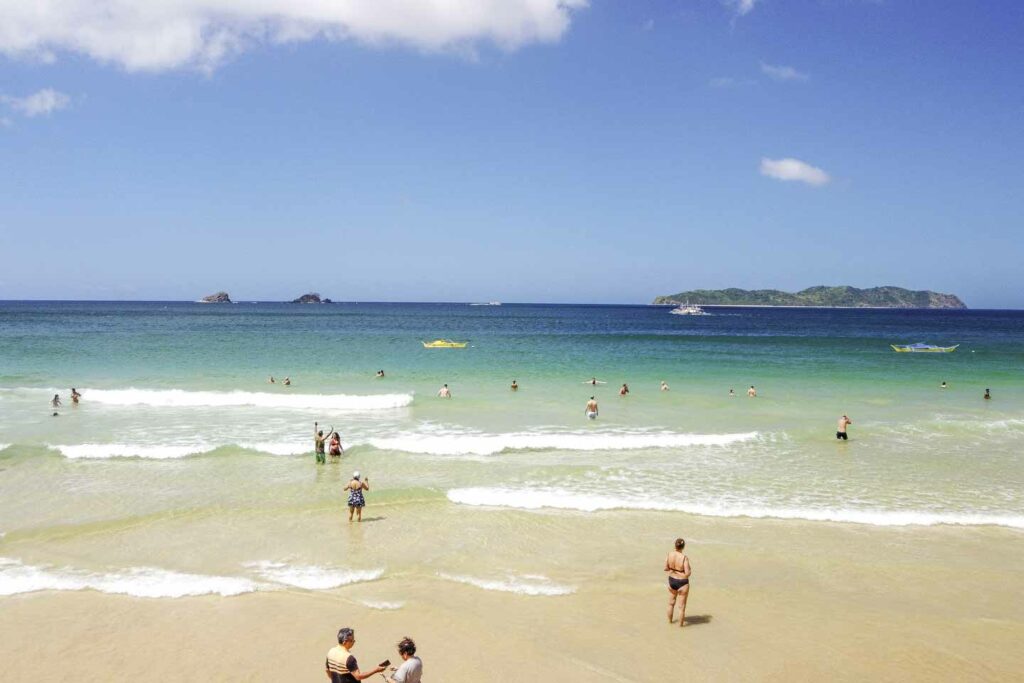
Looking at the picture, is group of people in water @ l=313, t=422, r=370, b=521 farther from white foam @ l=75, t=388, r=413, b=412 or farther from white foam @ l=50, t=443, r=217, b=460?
white foam @ l=75, t=388, r=413, b=412

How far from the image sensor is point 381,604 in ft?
35.6

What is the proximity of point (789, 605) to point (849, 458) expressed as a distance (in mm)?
11773

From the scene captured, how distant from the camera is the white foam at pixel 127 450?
20188 mm

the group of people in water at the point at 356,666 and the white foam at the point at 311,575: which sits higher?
the group of people in water at the point at 356,666

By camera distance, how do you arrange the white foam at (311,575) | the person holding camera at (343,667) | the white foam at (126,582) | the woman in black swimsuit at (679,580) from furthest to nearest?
the white foam at (311,575), the white foam at (126,582), the woman in black swimsuit at (679,580), the person holding camera at (343,667)

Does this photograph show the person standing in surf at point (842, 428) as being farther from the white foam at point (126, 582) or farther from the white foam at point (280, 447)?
the white foam at point (126, 582)

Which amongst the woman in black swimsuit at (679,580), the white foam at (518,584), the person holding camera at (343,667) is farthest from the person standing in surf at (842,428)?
the person holding camera at (343,667)

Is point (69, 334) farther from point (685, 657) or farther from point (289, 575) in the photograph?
point (685, 657)

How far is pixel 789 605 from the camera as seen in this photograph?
10953mm

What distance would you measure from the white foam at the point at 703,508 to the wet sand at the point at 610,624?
1.61 m

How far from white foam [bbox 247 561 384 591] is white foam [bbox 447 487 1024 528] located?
434 cm

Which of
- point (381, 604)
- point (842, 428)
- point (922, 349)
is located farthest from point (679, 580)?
point (922, 349)

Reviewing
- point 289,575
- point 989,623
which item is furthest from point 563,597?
point 989,623

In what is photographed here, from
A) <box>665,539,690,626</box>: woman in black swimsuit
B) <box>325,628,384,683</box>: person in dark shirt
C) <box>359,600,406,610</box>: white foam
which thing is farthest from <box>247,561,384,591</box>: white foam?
<box>665,539,690,626</box>: woman in black swimsuit
